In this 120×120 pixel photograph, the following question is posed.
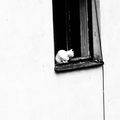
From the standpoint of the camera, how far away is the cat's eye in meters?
8.86

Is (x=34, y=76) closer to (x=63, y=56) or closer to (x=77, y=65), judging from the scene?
(x=63, y=56)

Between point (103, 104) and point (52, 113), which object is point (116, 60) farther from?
point (52, 113)

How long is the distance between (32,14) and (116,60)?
2079 mm

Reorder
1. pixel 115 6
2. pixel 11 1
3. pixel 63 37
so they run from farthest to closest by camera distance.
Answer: pixel 115 6, pixel 63 37, pixel 11 1

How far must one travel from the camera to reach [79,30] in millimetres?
9188

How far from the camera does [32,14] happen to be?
804cm

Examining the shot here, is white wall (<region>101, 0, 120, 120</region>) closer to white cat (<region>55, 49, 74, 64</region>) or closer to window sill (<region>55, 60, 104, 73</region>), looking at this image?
window sill (<region>55, 60, 104, 73</region>)

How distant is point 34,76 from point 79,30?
4.66 feet

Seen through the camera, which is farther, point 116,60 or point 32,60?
point 116,60

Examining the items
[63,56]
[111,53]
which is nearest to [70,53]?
[63,56]

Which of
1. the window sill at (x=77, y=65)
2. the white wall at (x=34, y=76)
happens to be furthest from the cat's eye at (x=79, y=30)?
the white wall at (x=34, y=76)

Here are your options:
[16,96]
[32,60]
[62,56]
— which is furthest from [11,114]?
[62,56]

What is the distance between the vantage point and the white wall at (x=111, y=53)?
9.37 m

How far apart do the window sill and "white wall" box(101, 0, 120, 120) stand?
0.87 feet
